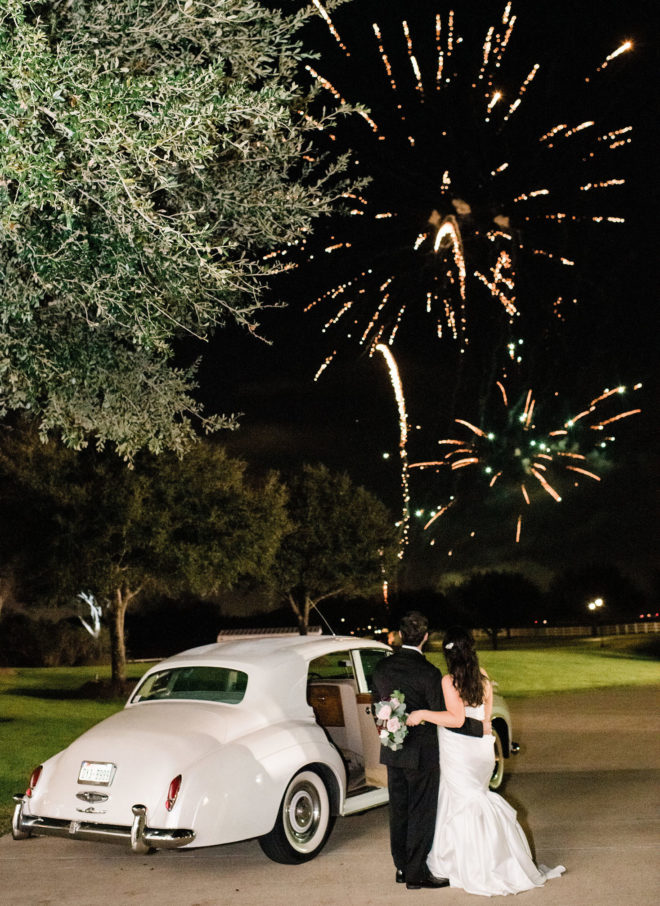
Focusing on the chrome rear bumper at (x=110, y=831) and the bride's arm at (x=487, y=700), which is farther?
the bride's arm at (x=487, y=700)

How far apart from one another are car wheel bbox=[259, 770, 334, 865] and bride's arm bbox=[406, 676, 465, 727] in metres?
1.15

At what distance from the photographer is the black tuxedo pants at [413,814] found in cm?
633

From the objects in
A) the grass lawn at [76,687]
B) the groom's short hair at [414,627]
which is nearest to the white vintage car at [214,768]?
the groom's short hair at [414,627]

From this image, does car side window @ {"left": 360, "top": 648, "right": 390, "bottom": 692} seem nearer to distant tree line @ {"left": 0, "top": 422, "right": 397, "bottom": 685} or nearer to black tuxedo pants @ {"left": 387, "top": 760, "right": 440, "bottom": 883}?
black tuxedo pants @ {"left": 387, "top": 760, "right": 440, "bottom": 883}

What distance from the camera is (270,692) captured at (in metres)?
7.38

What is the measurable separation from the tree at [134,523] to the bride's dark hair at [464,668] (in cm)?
1944

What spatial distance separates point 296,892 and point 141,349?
5676mm

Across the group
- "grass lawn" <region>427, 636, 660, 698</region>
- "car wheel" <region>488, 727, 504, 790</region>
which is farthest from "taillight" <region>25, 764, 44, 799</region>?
"grass lawn" <region>427, 636, 660, 698</region>

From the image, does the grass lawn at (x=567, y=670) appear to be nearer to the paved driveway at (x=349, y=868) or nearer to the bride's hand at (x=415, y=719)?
the paved driveway at (x=349, y=868)

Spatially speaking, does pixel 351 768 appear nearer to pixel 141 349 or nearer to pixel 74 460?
pixel 141 349

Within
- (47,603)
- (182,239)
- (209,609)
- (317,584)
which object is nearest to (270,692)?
(182,239)

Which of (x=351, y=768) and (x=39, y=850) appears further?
(x=351, y=768)

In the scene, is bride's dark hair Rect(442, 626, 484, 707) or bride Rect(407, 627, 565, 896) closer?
bride Rect(407, 627, 565, 896)

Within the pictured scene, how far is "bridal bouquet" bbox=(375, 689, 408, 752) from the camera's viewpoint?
643cm
